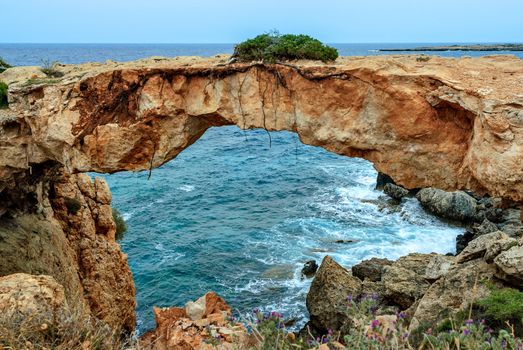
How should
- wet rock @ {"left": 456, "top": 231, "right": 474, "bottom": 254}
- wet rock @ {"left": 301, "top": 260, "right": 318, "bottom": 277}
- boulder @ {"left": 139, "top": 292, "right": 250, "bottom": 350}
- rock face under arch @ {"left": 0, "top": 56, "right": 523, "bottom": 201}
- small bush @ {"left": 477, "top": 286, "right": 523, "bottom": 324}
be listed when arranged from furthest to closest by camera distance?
wet rock @ {"left": 456, "top": 231, "right": 474, "bottom": 254}
wet rock @ {"left": 301, "top": 260, "right": 318, "bottom": 277}
boulder @ {"left": 139, "top": 292, "right": 250, "bottom": 350}
rock face under arch @ {"left": 0, "top": 56, "right": 523, "bottom": 201}
small bush @ {"left": 477, "top": 286, "right": 523, "bottom": 324}

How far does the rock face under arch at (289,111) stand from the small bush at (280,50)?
40cm

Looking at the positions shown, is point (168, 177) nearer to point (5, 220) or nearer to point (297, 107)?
point (5, 220)

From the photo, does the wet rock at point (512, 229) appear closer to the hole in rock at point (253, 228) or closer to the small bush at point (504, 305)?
the hole in rock at point (253, 228)

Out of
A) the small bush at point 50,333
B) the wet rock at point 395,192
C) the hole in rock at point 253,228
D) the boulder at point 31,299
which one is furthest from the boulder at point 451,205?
the small bush at point 50,333

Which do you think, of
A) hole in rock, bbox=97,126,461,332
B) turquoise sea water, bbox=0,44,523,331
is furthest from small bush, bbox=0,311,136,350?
turquoise sea water, bbox=0,44,523,331

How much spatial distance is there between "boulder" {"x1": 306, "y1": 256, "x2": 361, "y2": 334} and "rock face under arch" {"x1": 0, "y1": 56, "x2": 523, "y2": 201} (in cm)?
719

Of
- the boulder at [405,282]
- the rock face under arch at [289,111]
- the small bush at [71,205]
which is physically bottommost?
the boulder at [405,282]

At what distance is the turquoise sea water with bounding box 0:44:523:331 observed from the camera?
22031mm

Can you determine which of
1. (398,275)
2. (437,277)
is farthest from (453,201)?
(437,277)

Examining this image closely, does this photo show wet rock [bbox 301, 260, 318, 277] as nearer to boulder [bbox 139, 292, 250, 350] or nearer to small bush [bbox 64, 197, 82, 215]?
boulder [bbox 139, 292, 250, 350]

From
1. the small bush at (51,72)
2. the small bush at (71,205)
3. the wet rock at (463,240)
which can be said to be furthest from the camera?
the wet rock at (463,240)

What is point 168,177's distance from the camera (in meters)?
38.3

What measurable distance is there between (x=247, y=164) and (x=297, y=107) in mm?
30973

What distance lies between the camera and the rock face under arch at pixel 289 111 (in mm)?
10234
